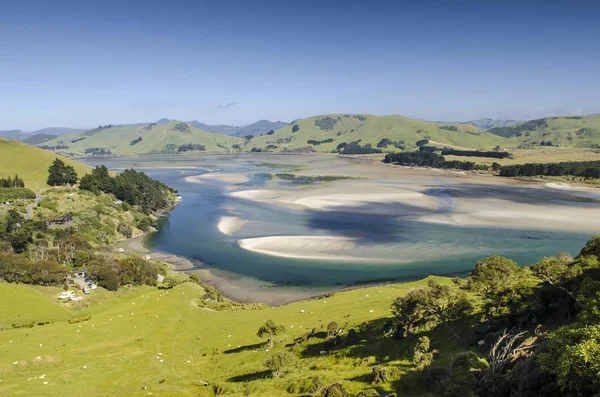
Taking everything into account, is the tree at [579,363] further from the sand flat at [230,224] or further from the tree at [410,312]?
the sand flat at [230,224]

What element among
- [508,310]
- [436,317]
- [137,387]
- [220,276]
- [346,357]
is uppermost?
[508,310]

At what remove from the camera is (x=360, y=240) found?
4481 inches

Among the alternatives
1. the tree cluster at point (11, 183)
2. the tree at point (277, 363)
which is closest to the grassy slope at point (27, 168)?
the tree cluster at point (11, 183)

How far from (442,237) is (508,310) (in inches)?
3361

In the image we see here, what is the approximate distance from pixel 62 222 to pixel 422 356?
418 ft

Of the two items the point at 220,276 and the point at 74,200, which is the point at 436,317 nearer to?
the point at 220,276

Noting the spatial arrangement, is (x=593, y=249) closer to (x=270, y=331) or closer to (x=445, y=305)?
(x=445, y=305)

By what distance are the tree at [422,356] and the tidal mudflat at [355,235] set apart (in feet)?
156

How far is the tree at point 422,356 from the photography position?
30.7m

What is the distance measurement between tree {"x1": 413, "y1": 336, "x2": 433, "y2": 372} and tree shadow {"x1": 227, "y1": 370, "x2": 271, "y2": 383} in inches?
576

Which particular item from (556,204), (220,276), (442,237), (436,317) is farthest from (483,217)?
(436,317)

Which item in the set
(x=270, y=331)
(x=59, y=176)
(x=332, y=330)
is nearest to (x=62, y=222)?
(x=59, y=176)

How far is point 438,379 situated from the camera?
88.1 feet

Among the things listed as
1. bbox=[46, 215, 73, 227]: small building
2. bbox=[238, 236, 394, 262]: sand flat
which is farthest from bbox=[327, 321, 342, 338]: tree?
bbox=[46, 215, 73, 227]: small building
